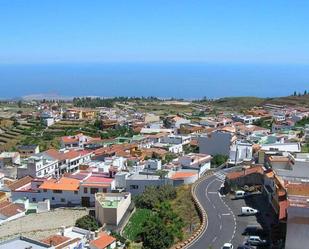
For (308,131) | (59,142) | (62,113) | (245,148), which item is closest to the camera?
(245,148)

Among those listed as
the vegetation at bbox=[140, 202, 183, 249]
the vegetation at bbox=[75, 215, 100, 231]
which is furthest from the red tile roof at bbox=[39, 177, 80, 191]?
the vegetation at bbox=[140, 202, 183, 249]

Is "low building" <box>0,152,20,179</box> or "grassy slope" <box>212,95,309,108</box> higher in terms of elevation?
"grassy slope" <box>212,95,309,108</box>

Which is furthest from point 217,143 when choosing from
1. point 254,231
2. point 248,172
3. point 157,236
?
point 157,236

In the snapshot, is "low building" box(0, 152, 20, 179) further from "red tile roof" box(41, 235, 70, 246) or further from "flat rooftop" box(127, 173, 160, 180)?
"red tile roof" box(41, 235, 70, 246)

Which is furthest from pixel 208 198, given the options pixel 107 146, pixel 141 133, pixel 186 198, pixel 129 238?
pixel 141 133

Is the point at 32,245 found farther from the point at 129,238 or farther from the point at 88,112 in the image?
the point at 88,112

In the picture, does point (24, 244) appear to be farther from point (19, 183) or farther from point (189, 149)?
point (189, 149)
